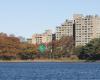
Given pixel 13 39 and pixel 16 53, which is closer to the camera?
pixel 16 53

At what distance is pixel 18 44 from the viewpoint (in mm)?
185875

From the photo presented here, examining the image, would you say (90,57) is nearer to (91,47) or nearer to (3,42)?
(91,47)

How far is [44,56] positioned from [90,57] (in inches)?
749

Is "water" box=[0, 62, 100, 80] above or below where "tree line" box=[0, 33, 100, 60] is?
below

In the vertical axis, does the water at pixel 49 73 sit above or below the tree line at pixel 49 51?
below

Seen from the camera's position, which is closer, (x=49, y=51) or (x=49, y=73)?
(x=49, y=73)

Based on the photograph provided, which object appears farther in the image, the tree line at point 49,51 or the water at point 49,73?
the tree line at point 49,51

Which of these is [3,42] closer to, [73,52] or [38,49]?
[38,49]

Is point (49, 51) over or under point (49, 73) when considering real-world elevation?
over

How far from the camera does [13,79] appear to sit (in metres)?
56.5

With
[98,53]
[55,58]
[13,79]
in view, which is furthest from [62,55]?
[13,79]

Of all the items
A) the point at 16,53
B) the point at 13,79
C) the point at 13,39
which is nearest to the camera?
the point at 13,79

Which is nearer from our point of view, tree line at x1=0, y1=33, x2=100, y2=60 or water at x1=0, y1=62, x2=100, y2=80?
water at x1=0, y1=62, x2=100, y2=80

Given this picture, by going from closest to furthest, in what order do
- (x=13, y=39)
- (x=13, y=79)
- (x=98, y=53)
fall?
(x=13, y=79) → (x=98, y=53) → (x=13, y=39)
